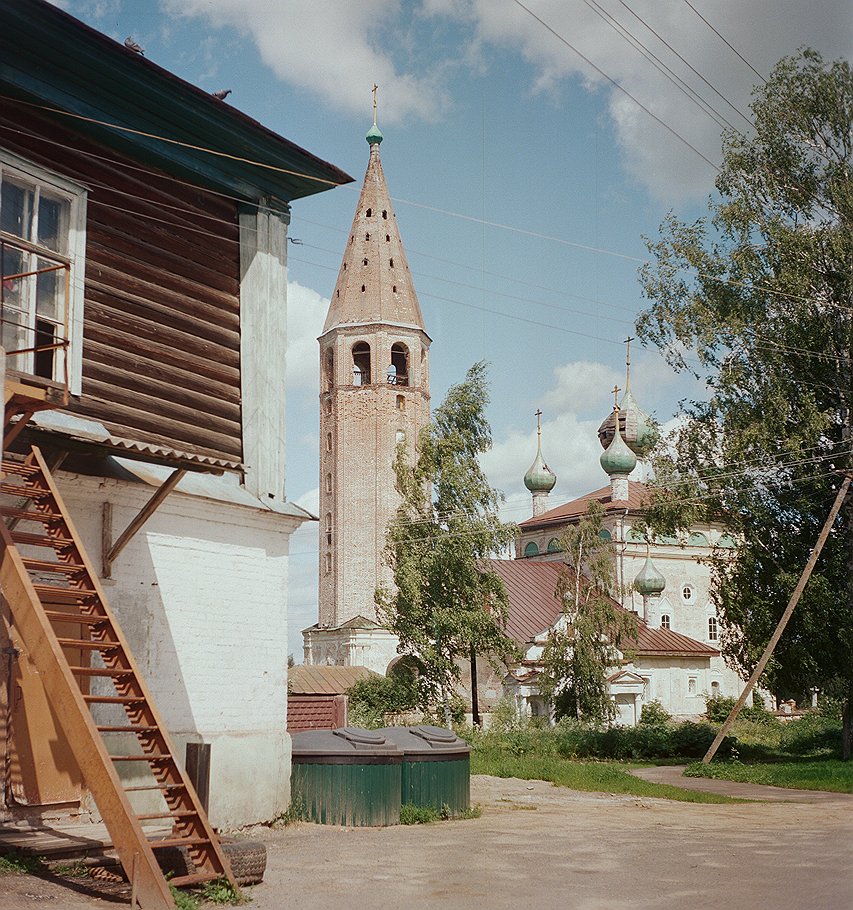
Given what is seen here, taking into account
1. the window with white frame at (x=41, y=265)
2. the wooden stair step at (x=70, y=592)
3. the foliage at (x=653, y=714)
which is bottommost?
the foliage at (x=653, y=714)

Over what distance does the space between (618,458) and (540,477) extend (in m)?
10.3

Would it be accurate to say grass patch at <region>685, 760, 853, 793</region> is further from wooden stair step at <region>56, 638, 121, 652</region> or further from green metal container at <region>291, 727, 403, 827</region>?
wooden stair step at <region>56, 638, 121, 652</region>

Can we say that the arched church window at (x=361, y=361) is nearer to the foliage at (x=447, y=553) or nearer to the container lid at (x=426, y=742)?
the foliage at (x=447, y=553)

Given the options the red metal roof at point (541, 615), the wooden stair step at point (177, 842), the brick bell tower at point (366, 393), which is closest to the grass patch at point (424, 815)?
the wooden stair step at point (177, 842)

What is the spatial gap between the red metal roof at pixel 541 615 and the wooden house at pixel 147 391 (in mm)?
36361

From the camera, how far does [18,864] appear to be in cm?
845

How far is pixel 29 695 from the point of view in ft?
33.2

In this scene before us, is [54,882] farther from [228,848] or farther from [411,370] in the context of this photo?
[411,370]

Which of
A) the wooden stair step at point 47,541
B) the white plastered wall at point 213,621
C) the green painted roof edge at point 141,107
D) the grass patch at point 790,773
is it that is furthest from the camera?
the grass patch at point 790,773

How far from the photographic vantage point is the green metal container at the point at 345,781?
13.0 metres

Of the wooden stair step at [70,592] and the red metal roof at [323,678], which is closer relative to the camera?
the wooden stair step at [70,592]

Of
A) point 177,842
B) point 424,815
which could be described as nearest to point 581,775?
point 424,815

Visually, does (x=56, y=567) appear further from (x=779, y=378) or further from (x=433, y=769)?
(x=779, y=378)

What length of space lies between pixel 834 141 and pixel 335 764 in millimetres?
20870
